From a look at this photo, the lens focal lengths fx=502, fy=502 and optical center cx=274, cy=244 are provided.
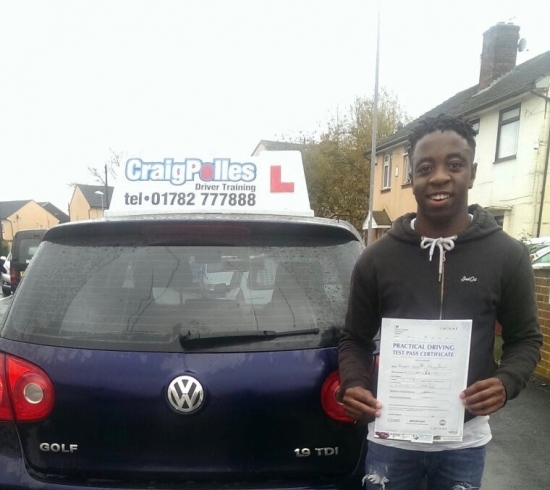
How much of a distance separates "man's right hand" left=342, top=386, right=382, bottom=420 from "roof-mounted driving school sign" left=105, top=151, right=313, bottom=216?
1427 millimetres

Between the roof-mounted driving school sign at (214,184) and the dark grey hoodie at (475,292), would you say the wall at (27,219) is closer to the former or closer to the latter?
the roof-mounted driving school sign at (214,184)

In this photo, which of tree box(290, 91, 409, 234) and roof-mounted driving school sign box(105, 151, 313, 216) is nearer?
roof-mounted driving school sign box(105, 151, 313, 216)

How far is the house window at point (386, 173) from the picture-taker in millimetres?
26750

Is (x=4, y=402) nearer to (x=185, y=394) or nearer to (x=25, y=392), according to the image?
(x=25, y=392)

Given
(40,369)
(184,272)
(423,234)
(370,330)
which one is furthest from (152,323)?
(423,234)

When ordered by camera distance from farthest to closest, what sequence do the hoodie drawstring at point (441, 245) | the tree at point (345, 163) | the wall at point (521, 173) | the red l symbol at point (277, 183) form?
the tree at point (345, 163), the wall at point (521, 173), the red l symbol at point (277, 183), the hoodie drawstring at point (441, 245)

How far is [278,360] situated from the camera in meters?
1.78

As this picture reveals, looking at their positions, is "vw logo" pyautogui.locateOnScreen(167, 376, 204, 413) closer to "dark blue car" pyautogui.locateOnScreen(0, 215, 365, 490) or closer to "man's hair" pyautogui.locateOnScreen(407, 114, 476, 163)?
"dark blue car" pyautogui.locateOnScreen(0, 215, 365, 490)

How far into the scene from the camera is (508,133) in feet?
55.3

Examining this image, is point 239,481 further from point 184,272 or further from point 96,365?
point 184,272

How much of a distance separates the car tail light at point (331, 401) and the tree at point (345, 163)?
2905 centimetres

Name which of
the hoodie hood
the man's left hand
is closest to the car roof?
the hoodie hood

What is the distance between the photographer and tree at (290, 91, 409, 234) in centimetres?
3103

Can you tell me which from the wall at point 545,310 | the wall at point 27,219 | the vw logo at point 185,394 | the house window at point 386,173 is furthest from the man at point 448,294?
the wall at point 27,219
